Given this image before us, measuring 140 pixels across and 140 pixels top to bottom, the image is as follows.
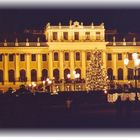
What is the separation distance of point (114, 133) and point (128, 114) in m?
4.97

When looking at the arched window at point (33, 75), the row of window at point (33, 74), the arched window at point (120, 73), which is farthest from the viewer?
the arched window at point (33, 75)

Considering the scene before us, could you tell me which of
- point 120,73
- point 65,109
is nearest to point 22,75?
point 120,73

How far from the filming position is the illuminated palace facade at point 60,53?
4297cm

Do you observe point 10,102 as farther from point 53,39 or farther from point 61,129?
point 53,39

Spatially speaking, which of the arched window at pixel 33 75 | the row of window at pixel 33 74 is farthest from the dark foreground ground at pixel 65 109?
the arched window at pixel 33 75

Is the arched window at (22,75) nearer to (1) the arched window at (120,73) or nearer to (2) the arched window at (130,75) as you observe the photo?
(1) the arched window at (120,73)

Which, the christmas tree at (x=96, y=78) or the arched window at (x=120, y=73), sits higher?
the arched window at (x=120, y=73)

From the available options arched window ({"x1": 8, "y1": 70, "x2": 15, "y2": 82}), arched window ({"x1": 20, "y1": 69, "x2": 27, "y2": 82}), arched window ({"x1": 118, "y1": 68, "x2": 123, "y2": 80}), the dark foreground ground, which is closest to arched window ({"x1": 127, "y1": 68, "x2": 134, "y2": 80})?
arched window ({"x1": 118, "y1": 68, "x2": 123, "y2": 80})

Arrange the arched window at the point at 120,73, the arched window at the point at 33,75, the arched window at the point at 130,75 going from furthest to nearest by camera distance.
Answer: the arched window at the point at 33,75, the arched window at the point at 120,73, the arched window at the point at 130,75

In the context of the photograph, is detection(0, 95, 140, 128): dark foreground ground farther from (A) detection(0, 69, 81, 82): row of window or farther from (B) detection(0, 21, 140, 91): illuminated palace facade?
(B) detection(0, 21, 140, 91): illuminated palace facade

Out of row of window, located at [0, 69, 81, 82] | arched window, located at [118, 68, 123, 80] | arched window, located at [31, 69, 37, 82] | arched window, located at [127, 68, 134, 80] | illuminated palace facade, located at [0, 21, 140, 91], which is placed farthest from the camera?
illuminated palace facade, located at [0, 21, 140, 91]

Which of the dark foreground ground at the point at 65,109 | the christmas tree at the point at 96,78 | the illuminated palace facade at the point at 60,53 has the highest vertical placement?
the illuminated palace facade at the point at 60,53

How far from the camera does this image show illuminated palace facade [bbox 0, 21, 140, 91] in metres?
43.0

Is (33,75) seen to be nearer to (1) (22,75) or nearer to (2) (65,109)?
(1) (22,75)
